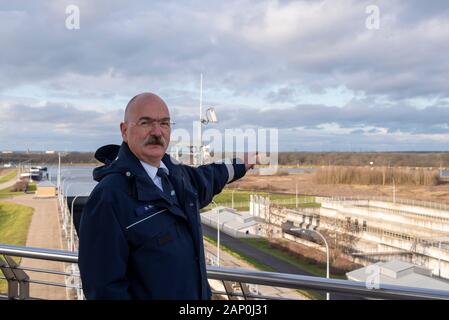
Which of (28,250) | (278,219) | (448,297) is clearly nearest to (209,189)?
(448,297)

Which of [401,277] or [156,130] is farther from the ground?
[156,130]

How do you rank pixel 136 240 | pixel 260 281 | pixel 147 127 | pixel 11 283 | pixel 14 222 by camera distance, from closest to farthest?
pixel 136 240, pixel 147 127, pixel 260 281, pixel 11 283, pixel 14 222

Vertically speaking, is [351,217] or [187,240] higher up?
[187,240]

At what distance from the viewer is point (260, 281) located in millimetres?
1909

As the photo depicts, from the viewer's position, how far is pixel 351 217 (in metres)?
23.9

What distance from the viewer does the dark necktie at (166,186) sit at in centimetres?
146

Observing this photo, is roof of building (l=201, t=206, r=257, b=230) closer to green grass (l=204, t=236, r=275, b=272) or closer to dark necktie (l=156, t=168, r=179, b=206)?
green grass (l=204, t=236, r=275, b=272)

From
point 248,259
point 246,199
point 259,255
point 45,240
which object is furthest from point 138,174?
point 246,199

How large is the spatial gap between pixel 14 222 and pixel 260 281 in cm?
2105

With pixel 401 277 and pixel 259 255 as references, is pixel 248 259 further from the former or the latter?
pixel 401 277

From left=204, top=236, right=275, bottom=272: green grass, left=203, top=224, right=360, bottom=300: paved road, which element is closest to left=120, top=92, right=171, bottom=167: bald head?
left=203, top=224, right=360, bottom=300: paved road

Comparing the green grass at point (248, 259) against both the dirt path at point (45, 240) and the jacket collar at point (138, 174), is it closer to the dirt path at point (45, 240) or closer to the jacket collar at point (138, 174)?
the dirt path at point (45, 240)
